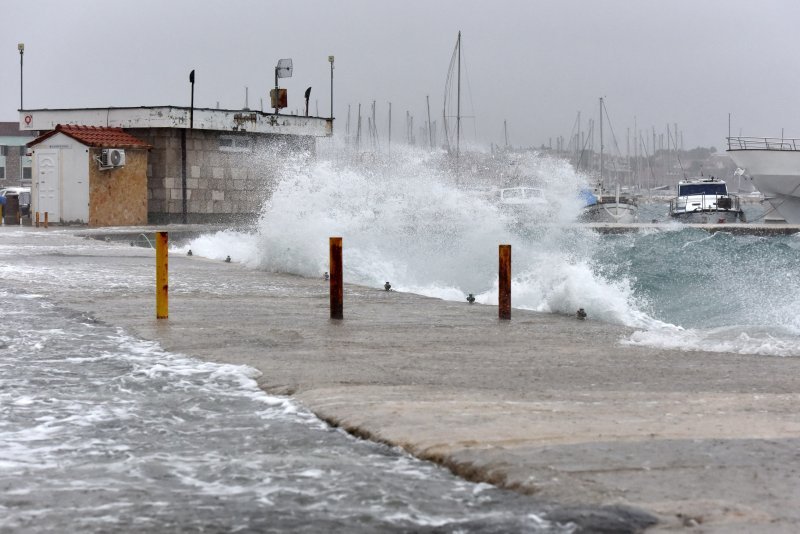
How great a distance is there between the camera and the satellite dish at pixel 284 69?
44656 mm

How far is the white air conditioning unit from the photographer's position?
36.6m

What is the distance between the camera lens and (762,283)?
2586 centimetres

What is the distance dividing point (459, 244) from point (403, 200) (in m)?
2.13

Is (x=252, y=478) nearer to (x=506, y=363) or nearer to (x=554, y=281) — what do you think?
(x=506, y=363)

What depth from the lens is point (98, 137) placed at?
123 feet

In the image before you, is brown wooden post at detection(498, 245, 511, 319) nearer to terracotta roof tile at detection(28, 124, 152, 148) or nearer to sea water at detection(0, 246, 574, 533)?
sea water at detection(0, 246, 574, 533)

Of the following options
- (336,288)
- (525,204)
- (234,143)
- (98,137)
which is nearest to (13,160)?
(525,204)

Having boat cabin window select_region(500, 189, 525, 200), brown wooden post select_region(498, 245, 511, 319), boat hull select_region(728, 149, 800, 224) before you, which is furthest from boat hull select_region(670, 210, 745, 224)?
brown wooden post select_region(498, 245, 511, 319)

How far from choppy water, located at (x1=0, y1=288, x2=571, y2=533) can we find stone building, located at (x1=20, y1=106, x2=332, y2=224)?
3186 cm

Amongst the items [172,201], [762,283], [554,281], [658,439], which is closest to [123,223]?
[172,201]

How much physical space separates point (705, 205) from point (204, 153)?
33262 millimetres

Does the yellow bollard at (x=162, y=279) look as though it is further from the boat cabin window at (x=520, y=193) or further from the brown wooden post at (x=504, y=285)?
the boat cabin window at (x=520, y=193)

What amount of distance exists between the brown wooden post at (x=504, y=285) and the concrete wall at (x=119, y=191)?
1071 inches

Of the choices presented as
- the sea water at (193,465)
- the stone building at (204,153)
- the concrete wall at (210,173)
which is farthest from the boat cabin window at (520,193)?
the sea water at (193,465)
